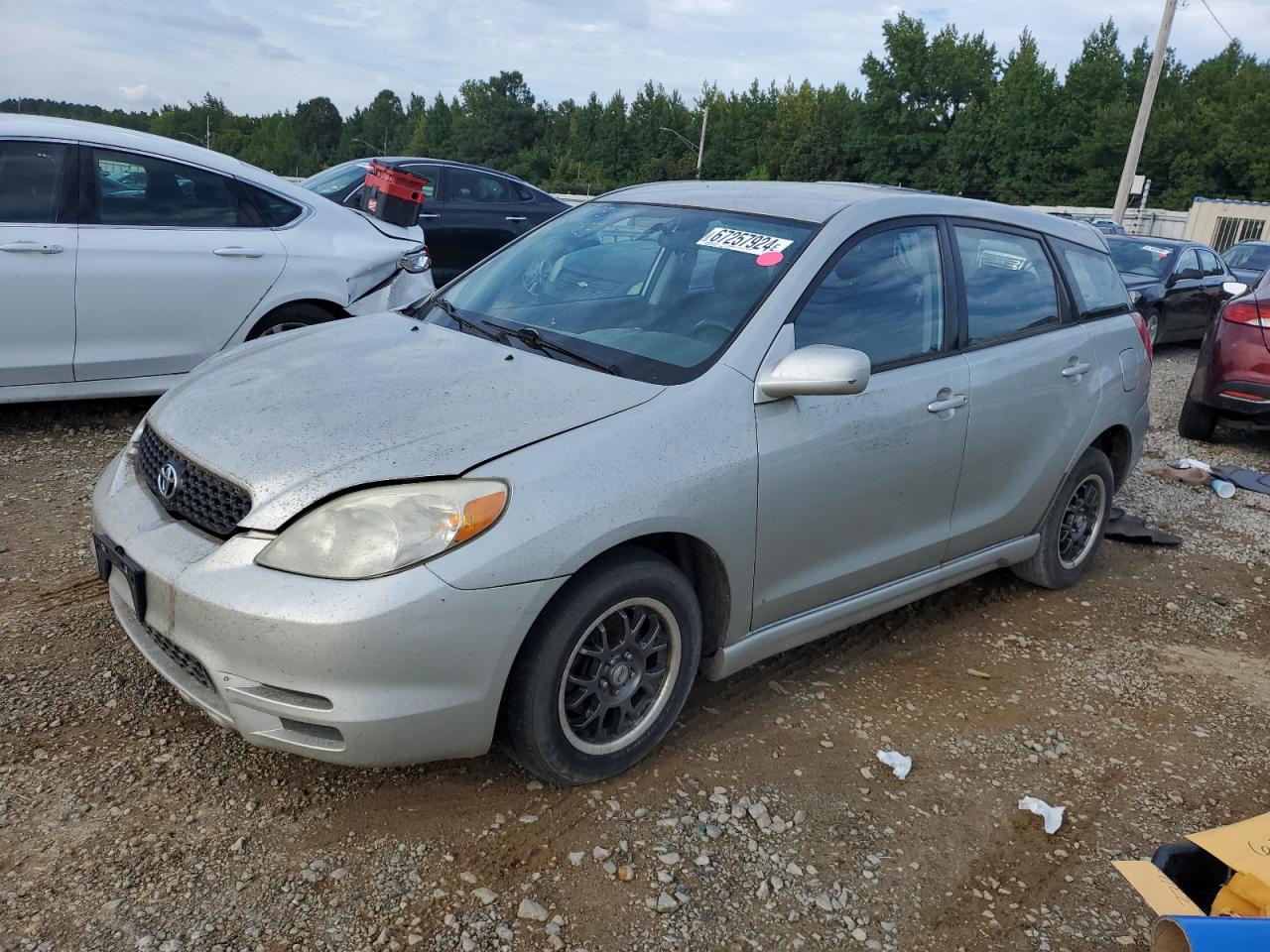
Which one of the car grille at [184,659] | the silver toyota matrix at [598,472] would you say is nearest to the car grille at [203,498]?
the silver toyota matrix at [598,472]

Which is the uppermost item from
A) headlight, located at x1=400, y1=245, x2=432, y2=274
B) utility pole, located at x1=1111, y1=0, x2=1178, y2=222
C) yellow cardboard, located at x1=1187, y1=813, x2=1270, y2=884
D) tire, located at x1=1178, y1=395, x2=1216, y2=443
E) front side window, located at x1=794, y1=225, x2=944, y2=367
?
utility pole, located at x1=1111, y1=0, x2=1178, y2=222

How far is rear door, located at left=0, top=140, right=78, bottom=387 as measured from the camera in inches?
206

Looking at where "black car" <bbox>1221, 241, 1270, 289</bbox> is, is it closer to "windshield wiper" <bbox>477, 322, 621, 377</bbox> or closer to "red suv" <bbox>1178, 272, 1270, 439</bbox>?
"red suv" <bbox>1178, 272, 1270, 439</bbox>

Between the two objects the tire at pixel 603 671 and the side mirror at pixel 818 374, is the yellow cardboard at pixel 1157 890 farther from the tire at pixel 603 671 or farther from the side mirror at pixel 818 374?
the side mirror at pixel 818 374

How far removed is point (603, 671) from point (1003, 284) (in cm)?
242

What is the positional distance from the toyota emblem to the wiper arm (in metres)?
1.13

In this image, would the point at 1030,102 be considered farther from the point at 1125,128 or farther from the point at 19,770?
the point at 19,770

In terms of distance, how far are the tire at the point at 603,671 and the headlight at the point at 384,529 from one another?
0.34 m

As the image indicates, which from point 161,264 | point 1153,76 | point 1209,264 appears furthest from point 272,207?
point 1153,76

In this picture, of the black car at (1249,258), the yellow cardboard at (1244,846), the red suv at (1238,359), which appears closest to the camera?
the yellow cardboard at (1244,846)

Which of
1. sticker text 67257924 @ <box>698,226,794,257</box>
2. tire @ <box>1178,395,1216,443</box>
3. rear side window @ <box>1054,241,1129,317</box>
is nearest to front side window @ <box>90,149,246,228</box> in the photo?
sticker text 67257924 @ <box>698,226,794,257</box>

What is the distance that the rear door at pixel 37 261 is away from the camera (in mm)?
5223

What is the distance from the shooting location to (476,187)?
36.7 feet

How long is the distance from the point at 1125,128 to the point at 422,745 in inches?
2693
